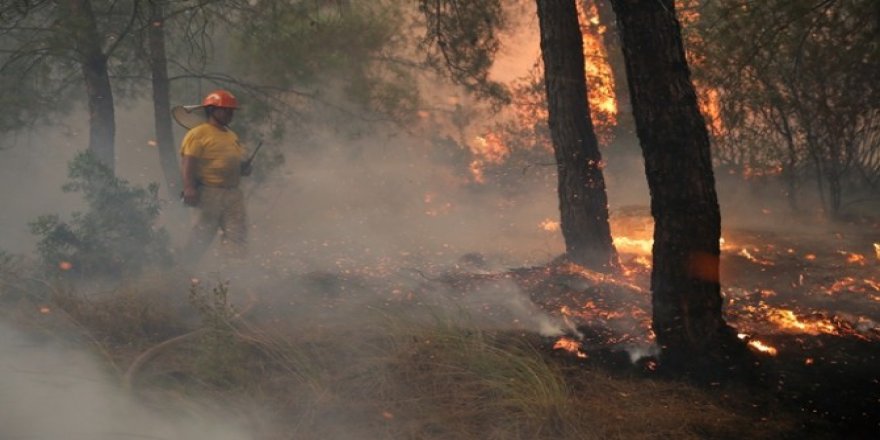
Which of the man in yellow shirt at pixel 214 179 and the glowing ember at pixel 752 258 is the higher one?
the man in yellow shirt at pixel 214 179

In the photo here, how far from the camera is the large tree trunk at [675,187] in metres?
4.59

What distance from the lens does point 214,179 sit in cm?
761

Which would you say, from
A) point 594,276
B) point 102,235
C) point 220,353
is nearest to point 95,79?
point 102,235

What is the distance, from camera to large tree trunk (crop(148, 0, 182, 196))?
10.1 meters

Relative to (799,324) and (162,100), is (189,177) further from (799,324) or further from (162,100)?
(799,324)

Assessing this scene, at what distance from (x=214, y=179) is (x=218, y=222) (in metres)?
0.48

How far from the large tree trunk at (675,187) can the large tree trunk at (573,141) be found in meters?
2.22

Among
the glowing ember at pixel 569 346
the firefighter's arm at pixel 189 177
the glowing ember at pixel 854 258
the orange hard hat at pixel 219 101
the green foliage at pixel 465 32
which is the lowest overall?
the glowing ember at pixel 569 346

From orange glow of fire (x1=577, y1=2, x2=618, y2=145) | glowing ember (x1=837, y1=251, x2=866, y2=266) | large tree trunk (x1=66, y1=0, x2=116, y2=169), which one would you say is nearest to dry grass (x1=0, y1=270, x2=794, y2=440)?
large tree trunk (x1=66, y1=0, x2=116, y2=169)

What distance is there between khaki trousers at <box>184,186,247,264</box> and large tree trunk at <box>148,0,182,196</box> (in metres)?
3.41

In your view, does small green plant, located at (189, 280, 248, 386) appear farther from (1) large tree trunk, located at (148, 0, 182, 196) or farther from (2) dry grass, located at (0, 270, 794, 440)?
(1) large tree trunk, located at (148, 0, 182, 196)

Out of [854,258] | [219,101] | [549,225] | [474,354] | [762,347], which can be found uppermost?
[219,101]

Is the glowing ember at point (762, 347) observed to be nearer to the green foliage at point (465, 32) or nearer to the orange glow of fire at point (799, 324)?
the orange glow of fire at point (799, 324)

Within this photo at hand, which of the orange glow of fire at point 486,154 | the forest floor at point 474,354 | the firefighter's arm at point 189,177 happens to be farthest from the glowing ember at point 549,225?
the firefighter's arm at point 189,177
